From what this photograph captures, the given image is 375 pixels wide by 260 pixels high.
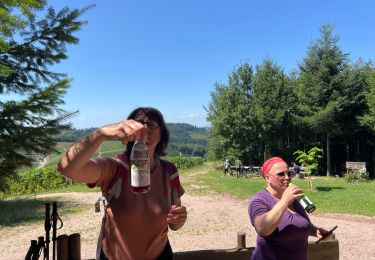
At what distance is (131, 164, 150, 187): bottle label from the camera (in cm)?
202

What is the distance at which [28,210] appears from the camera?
47.2 feet

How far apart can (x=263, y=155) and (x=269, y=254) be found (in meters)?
31.3

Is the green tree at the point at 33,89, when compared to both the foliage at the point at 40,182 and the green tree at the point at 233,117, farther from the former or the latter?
the green tree at the point at 233,117

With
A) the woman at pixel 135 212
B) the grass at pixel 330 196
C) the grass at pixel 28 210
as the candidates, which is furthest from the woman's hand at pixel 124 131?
the grass at pixel 330 196

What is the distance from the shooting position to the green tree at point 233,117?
32.2 meters

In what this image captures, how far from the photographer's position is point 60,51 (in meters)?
4.46

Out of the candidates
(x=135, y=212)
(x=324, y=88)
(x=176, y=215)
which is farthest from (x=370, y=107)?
(x=135, y=212)

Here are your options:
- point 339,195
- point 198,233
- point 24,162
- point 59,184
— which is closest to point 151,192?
point 24,162

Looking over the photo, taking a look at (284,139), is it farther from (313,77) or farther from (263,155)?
(313,77)

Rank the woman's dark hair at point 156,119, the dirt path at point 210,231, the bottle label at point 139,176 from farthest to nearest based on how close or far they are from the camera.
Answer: the dirt path at point 210,231
the woman's dark hair at point 156,119
the bottle label at point 139,176

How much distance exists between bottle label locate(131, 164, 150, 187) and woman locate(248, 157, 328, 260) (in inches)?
42.3

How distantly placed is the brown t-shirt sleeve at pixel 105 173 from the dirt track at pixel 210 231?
6045 mm

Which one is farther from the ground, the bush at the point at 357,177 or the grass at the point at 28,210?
the bush at the point at 357,177

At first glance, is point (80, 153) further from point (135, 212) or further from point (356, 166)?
point (356, 166)
